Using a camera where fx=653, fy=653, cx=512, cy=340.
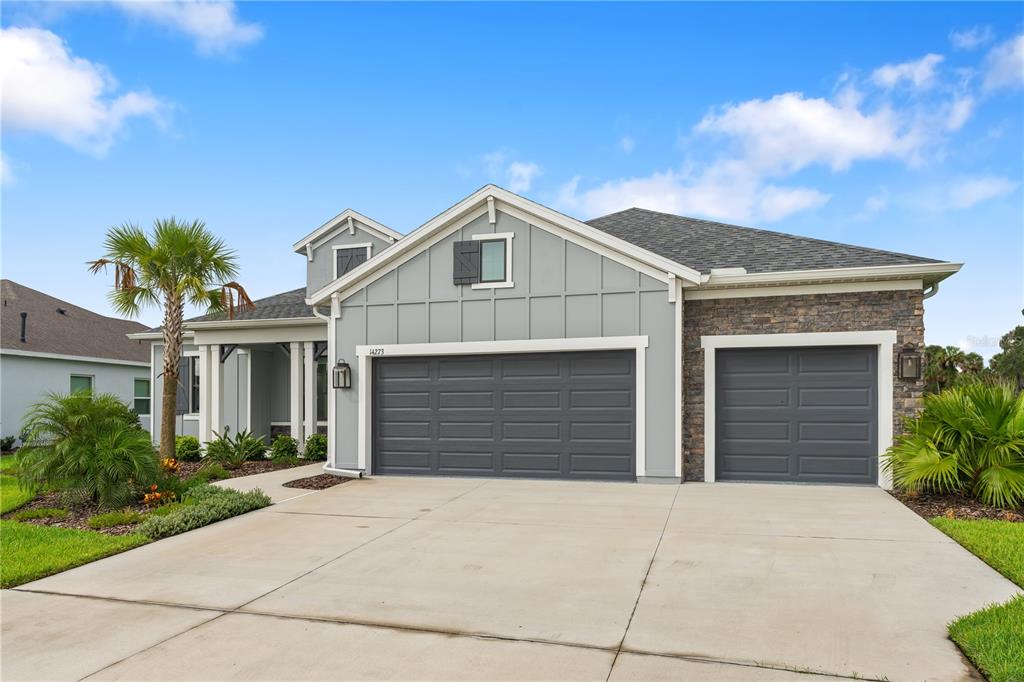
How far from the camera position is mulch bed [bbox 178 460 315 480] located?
1257 centimetres

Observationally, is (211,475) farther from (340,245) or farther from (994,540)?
(994,540)

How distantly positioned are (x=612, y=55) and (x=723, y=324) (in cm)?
678

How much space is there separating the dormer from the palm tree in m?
3.05

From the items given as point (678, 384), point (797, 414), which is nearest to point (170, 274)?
point (678, 384)

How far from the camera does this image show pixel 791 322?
411 inches

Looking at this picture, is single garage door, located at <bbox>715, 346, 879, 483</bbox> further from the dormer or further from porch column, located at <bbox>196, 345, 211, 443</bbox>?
porch column, located at <bbox>196, 345, 211, 443</bbox>

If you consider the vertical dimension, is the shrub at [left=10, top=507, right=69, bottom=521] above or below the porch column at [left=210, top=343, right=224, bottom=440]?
below

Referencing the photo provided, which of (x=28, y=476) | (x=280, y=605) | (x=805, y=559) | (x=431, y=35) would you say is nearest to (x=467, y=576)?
(x=280, y=605)

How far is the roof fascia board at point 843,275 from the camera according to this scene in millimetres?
9594

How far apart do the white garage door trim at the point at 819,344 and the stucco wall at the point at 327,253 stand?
8466mm

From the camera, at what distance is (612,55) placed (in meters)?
13.9

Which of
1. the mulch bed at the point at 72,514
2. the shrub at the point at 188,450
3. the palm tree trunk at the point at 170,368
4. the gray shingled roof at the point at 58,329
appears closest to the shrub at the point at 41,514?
the mulch bed at the point at 72,514

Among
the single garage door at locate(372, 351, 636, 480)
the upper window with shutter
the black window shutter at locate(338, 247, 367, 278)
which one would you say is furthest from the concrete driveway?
the black window shutter at locate(338, 247, 367, 278)

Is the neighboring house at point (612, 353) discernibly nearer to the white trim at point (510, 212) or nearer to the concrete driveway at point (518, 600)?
the white trim at point (510, 212)
